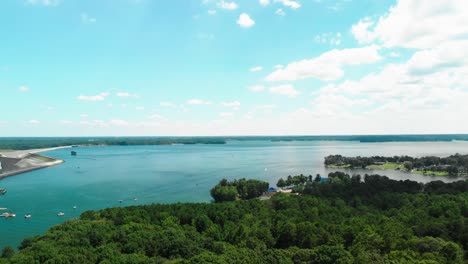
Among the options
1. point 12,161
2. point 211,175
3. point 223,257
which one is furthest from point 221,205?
point 12,161

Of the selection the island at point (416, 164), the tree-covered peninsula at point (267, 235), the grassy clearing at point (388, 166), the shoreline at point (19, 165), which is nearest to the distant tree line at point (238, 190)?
the tree-covered peninsula at point (267, 235)

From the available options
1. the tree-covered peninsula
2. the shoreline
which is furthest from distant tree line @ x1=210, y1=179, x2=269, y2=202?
the shoreline

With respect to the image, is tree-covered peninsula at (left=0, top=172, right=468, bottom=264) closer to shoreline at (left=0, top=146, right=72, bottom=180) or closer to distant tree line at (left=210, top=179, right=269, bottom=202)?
distant tree line at (left=210, top=179, right=269, bottom=202)

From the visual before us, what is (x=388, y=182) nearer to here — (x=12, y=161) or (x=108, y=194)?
(x=108, y=194)

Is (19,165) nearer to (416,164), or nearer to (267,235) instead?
(267,235)

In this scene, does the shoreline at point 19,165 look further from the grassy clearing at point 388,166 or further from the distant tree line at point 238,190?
the grassy clearing at point 388,166

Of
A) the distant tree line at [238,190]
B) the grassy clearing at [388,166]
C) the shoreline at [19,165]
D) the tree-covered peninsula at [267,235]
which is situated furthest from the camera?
the grassy clearing at [388,166]
